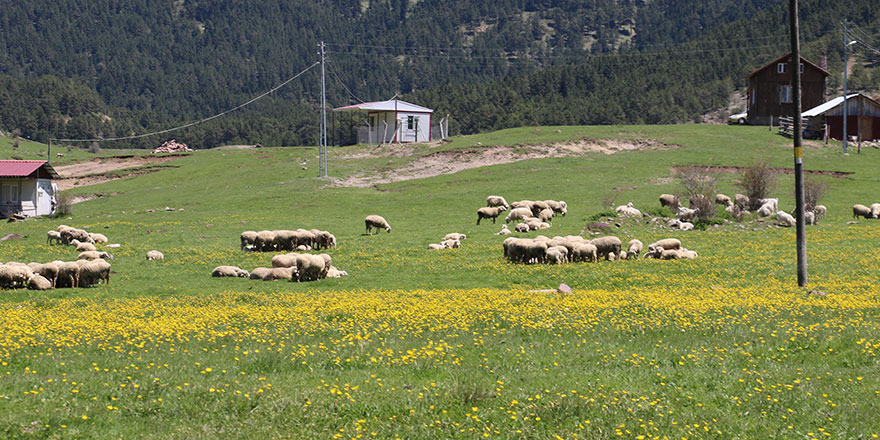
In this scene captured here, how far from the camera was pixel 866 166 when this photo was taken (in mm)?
67000

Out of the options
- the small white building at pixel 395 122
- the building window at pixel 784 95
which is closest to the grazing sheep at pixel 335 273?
the small white building at pixel 395 122

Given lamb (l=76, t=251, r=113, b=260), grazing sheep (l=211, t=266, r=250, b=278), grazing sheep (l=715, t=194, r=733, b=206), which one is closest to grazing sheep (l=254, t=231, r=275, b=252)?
lamb (l=76, t=251, r=113, b=260)

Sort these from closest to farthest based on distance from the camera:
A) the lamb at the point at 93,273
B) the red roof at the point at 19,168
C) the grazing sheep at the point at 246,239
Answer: the lamb at the point at 93,273
the grazing sheep at the point at 246,239
the red roof at the point at 19,168

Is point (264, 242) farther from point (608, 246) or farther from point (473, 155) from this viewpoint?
point (473, 155)

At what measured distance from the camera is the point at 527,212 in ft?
154

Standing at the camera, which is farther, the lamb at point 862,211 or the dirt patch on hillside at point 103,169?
the dirt patch on hillside at point 103,169

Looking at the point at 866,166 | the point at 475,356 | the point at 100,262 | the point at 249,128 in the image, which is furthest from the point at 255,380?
the point at 249,128

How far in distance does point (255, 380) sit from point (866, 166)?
67108 mm

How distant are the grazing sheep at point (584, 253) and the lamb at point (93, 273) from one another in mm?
17435

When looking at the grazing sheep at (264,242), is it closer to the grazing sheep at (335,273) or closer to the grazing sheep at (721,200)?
the grazing sheep at (335,273)

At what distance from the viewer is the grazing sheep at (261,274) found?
28953 mm

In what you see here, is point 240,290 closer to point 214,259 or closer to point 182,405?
point 214,259

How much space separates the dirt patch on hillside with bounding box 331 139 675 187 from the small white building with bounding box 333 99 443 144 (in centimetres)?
880

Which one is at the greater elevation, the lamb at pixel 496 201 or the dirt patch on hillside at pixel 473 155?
the dirt patch on hillside at pixel 473 155
